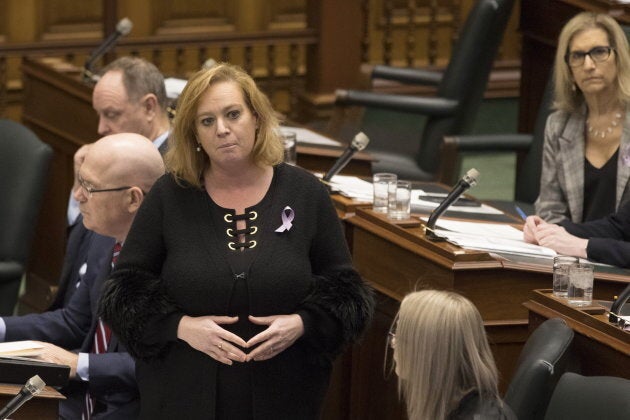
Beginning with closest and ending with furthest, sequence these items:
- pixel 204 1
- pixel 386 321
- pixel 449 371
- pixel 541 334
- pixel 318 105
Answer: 1. pixel 449 371
2. pixel 541 334
3. pixel 386 321
4. pixel 318 105
5. pixel 204 1

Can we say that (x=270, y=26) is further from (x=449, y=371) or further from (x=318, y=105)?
(x=449, y=371)

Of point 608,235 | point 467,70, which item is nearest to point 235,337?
point 608,235

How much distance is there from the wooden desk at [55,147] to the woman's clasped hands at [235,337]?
244 centimetres

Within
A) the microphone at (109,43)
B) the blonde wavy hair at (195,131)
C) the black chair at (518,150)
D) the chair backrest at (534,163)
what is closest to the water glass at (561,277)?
the blonde wavy hair at (195,131)

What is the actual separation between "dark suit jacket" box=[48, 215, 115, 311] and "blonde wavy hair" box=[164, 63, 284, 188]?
469 millimetres

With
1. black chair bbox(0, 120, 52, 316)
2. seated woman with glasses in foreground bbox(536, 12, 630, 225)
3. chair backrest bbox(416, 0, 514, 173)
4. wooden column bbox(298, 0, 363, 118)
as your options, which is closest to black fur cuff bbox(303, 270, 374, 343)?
seated woman with glasses in foreground bbox(536, 12, 630, 225)

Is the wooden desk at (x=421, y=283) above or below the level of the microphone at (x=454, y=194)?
below

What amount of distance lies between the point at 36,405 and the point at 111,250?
0.58 meters

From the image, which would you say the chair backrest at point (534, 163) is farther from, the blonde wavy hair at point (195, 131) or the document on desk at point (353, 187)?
the blonde wavy hair at point (195, 131)

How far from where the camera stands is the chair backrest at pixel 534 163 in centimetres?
471

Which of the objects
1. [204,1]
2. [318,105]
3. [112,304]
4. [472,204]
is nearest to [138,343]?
[112,304]

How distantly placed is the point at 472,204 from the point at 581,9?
146cm

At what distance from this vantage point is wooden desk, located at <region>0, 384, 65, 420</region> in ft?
9.03

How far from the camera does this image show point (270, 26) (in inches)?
300
